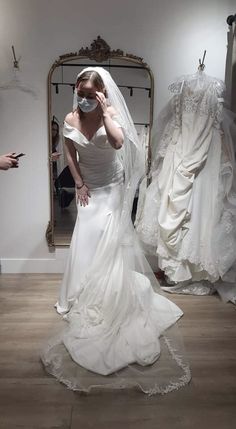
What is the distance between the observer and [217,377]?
176 cm

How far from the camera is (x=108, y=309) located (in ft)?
6.66

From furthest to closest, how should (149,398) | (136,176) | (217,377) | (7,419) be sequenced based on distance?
(136,176)
(217,377)
(149,398)
(7,419)

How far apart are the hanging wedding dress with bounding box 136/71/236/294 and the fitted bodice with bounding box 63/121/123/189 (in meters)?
0.48

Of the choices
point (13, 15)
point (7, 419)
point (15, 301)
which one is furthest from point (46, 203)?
point (7, 419)

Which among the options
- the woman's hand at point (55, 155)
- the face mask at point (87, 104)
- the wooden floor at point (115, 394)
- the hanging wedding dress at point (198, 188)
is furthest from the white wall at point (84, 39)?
the wooden floor at point (115, 394)

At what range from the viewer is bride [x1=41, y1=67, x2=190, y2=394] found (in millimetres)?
1777

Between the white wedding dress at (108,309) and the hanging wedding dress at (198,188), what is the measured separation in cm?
32

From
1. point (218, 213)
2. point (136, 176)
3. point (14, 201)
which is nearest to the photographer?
point (136, 176)

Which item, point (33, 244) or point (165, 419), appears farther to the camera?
point (33, 244)

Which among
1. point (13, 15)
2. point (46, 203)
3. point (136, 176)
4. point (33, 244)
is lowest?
point (33, 244)

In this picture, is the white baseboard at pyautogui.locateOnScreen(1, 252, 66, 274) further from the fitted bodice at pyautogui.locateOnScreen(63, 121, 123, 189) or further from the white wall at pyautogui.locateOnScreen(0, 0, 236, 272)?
the fitted bodice at pyautogui.locateOnScreen(63, 121, 123, 189)

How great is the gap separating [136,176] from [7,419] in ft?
4.53

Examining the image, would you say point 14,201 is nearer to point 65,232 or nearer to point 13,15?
point 65,232

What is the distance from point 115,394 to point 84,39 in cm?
223
